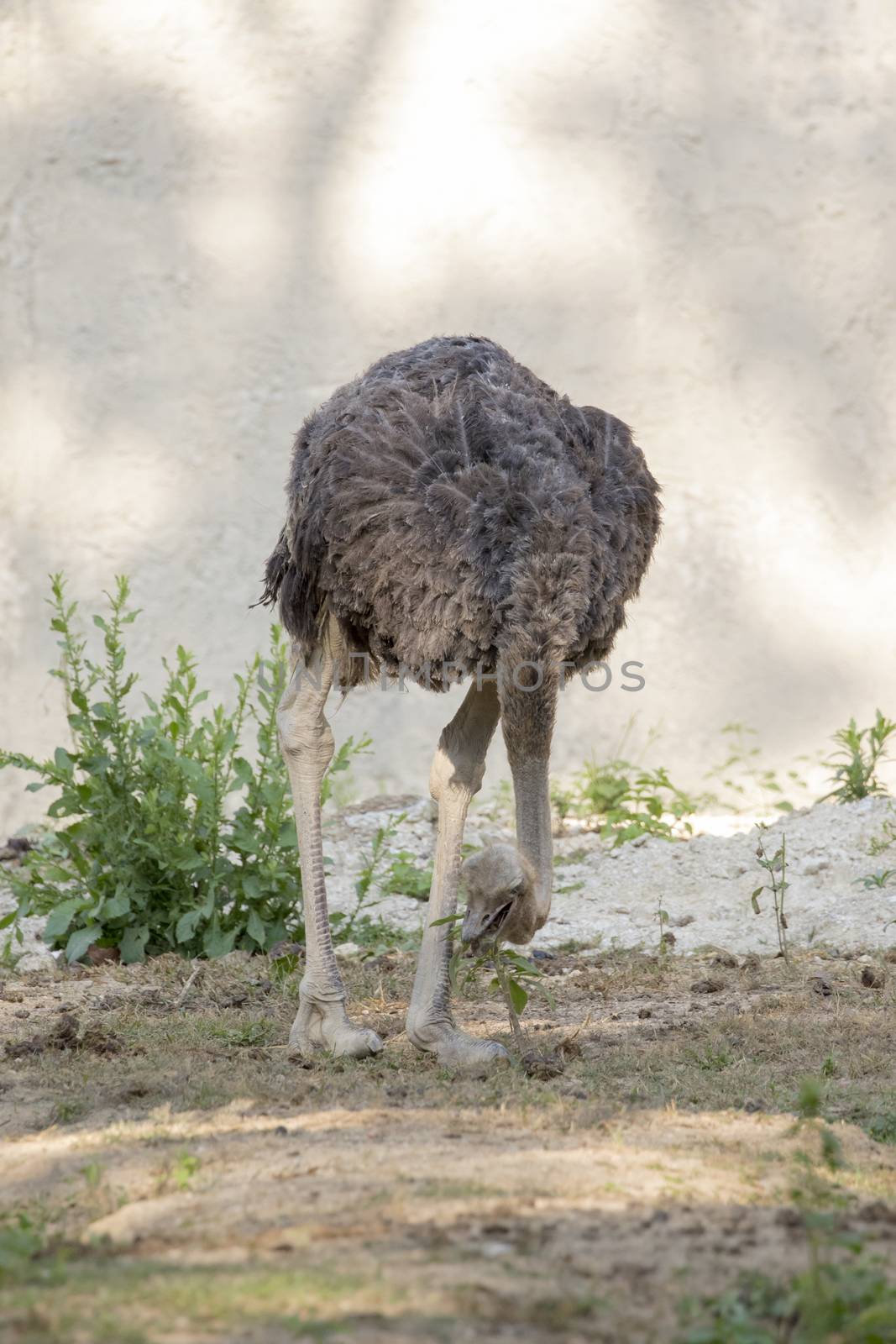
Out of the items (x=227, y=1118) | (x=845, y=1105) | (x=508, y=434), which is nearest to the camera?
(x=227, y=1118)

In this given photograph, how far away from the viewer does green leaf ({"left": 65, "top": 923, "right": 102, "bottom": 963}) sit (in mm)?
5766

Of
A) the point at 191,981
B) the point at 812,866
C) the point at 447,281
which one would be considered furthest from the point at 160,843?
the point at 447,281

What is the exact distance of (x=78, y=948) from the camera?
5773mm

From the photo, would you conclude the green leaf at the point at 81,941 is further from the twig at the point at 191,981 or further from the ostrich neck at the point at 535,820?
the ostrich neck at the point at 535,820

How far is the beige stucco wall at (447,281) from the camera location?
952 centimetres

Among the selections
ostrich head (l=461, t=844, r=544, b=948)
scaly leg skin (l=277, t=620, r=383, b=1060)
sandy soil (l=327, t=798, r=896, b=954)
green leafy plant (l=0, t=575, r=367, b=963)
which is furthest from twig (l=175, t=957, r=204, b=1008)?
ostrich head (l=461, t=844, r=544, b=948)

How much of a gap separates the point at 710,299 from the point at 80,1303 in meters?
8.44

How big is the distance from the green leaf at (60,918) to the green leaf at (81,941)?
51 mm

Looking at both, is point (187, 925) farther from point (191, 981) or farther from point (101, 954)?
point (191, 981)

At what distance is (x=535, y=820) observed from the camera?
12.1 feet

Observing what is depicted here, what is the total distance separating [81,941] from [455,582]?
269cm

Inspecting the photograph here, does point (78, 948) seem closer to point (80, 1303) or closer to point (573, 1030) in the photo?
point (573, 1030)

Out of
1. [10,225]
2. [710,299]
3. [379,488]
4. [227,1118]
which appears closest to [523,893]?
[227,1118]

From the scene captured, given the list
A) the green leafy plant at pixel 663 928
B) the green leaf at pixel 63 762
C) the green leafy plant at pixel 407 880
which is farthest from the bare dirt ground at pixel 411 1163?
the green leafy plant at pixel 407 880
